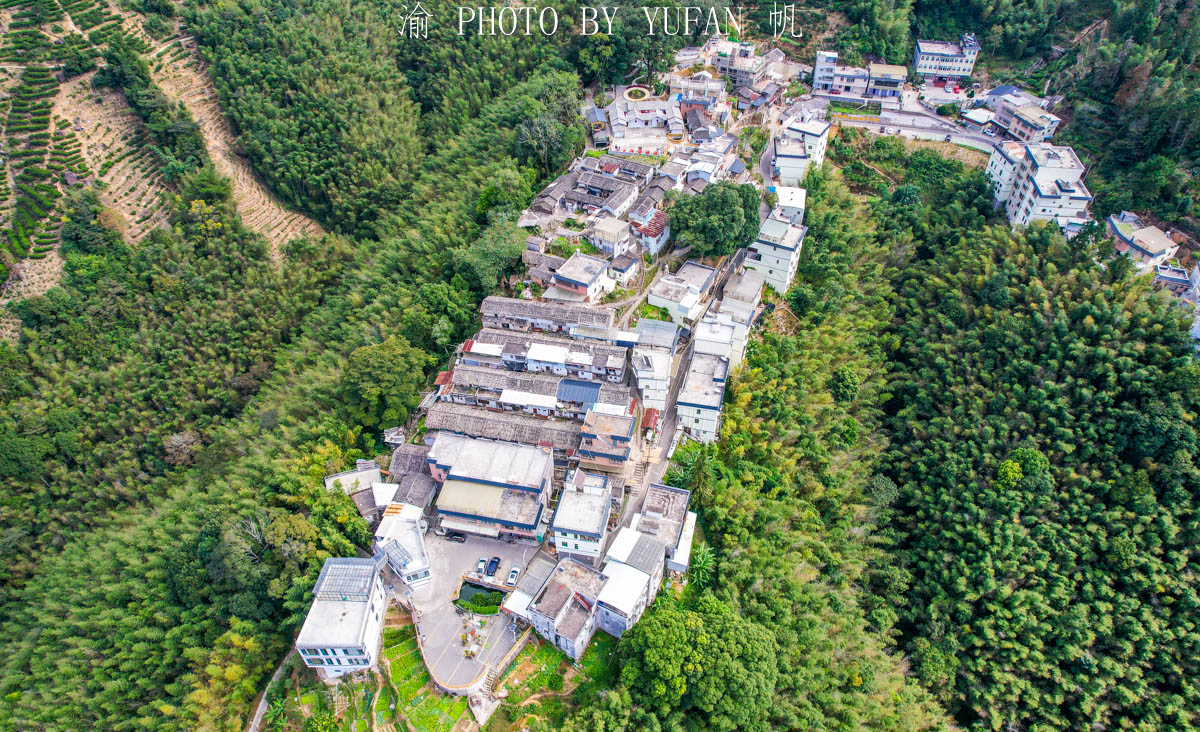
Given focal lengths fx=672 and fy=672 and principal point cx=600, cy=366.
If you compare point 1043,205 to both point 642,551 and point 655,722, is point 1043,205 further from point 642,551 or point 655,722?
point 655,722

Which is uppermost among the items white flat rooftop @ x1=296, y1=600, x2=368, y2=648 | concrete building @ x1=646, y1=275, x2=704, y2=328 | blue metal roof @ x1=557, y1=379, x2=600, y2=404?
concrete building @ x1=646, y1=275, x2=704, y2=328

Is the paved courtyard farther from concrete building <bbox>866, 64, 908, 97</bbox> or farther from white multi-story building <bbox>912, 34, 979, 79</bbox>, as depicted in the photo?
white multi-story building <bbox>912, 34, 979, 79</bbox>

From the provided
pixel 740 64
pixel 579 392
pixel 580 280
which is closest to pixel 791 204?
pixel 580 280

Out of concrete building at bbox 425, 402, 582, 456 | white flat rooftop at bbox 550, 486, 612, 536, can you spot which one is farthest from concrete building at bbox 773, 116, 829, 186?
white flat rooftop at bbox 550, 486, 612, 536

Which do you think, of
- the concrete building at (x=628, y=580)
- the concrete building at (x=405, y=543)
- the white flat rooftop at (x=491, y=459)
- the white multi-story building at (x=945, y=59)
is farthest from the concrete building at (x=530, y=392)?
the white multi-story building at (x=945, y=59)

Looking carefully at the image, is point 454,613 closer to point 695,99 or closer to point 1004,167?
point 695,99
